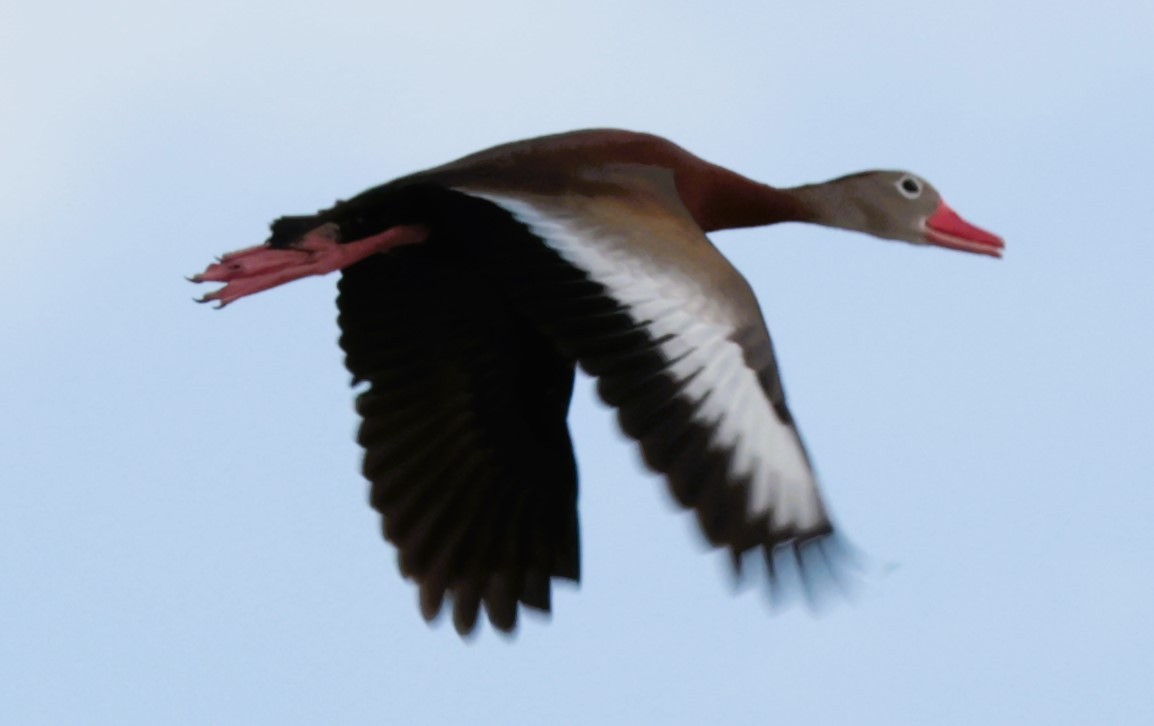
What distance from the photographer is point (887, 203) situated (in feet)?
25.4

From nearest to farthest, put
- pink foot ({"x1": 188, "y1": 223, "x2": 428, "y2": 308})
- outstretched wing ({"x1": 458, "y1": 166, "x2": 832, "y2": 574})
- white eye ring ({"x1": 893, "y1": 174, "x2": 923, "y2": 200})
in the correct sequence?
outstretched wing ({"x1": 458, "y1": 166, "x2": 832, "y2": 574}) → pink foot ({"x1": 188, "y1": 223, "x2": 428, "y2": 308}) → white eye ring ({"x1": 893, "y1": 174, "x2": 923, "y2": 200})

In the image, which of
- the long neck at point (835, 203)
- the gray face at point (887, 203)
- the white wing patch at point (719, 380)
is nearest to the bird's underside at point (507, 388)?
the white wing patch at point (719, 380)

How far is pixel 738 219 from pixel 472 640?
154 centimetres

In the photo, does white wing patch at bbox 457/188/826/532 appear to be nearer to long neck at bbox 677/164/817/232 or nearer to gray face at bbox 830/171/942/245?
long neck at bbox 677/164/817/232

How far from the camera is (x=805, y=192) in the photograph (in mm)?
7531

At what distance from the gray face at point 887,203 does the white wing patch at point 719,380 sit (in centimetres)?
184

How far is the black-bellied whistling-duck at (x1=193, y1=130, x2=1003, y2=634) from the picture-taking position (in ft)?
18.8

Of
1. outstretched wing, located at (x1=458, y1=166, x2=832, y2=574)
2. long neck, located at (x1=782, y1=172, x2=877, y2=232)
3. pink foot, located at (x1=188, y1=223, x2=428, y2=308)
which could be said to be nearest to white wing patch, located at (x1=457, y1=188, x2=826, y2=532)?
outstretched wing, located at (x1=458, y1=166, x2=832, y2=574)

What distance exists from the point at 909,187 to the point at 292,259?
2249 millimetres

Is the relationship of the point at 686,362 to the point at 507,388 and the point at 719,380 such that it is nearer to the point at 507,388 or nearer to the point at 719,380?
the point at 719,380

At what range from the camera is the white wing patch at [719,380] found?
5730 millimetres

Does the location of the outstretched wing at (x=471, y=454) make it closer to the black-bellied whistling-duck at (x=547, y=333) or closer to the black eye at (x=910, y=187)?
the black-bellied whistling-duck at (x=547, y=333)

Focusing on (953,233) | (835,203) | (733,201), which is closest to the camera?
(733,201)

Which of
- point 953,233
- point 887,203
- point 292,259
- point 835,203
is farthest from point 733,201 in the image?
point 292,259
